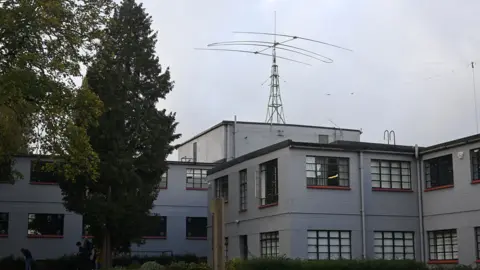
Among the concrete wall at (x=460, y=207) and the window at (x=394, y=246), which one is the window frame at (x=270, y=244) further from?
the concrete wall at (x=460, y=207)

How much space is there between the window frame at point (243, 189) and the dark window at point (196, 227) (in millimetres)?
12008

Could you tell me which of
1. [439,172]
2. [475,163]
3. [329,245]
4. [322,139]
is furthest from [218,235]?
[322,139]

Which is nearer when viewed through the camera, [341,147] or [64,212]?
[341,147]

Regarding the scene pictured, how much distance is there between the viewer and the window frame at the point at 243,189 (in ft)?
102

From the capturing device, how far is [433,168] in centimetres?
2856

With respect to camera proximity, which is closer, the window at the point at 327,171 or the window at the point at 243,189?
the window at the point at 327,171

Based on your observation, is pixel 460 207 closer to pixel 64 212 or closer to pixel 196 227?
pixel 196 227

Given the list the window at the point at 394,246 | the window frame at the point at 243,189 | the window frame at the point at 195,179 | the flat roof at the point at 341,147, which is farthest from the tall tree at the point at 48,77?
the window frame at the point at 195,179

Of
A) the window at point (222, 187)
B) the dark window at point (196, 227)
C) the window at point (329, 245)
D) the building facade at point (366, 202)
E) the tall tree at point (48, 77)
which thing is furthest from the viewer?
the dark window at point (196, 227)

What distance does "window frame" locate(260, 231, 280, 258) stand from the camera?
27.7m

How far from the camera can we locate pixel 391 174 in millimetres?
28938

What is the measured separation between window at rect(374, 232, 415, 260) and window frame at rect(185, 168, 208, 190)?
56.1 ft

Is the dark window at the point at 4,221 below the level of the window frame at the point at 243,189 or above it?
below

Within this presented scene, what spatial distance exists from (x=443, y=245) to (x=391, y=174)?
356 cm
